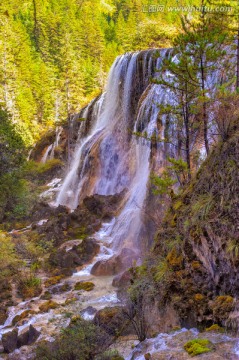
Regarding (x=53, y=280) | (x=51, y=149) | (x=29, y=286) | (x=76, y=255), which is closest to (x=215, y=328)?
(x=29, y=286)

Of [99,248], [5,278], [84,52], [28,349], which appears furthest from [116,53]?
[28,349]

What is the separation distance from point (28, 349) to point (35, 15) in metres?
54.4

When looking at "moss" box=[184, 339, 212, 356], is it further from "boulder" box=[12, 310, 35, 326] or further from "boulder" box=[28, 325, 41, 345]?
"boulder" box=[12, 310, 35, 326]

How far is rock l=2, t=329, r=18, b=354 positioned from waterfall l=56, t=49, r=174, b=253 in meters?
7.35

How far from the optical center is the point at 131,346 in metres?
7.00

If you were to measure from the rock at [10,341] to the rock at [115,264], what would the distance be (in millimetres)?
5552

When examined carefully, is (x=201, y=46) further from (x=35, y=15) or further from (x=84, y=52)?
(x=35, y=15)

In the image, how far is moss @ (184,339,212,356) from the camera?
17.6 feet

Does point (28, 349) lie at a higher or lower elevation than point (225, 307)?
lower

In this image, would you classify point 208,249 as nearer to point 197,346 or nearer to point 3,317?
point 197,346

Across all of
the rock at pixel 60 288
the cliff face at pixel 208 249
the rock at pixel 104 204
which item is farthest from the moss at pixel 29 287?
the rock at pixel 104 204

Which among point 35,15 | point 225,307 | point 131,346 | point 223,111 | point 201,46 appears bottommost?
point 131,346

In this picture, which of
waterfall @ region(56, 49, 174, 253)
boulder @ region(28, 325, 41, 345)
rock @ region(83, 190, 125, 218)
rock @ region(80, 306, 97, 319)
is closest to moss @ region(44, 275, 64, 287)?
waterfall @ region(56, 49, 174, 253)

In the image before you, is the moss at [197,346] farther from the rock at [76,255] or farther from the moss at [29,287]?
the rock at [76,255]
